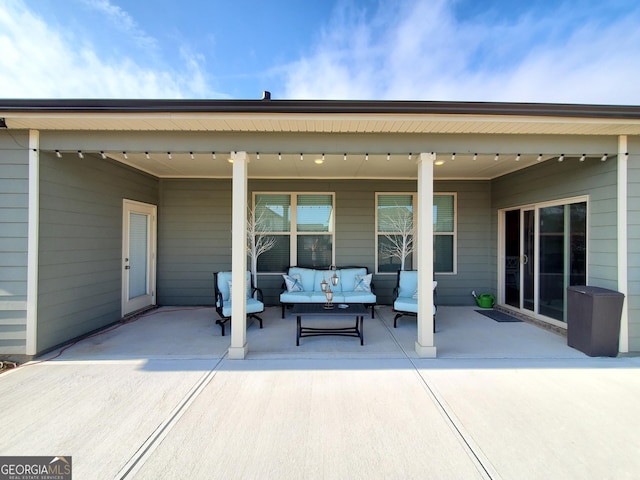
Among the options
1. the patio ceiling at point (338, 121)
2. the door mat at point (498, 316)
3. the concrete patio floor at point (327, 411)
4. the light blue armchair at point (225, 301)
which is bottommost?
the concrete patio floor at point (327, 411)

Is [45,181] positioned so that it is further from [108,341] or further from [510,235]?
[510,235]

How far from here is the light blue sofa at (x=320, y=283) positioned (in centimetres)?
522

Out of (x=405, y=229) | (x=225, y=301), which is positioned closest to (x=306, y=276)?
(x=225, y=301)

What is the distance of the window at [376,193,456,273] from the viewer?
6.10m

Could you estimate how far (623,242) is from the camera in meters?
3.51

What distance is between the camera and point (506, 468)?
1.80 meters

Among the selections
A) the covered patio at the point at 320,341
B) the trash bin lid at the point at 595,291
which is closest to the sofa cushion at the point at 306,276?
the covered patio at the point at 320,341

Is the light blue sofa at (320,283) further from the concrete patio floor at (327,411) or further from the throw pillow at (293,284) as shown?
the concrete patio floor at (327,411)

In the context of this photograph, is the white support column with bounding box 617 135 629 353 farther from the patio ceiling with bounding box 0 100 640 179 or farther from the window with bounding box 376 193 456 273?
the window with bounding box 376 193 456 273

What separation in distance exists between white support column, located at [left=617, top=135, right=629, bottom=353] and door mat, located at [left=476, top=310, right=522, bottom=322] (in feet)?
5.17

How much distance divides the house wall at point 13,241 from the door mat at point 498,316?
677cm

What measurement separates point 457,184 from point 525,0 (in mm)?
4184

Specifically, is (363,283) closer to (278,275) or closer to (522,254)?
(278,275)

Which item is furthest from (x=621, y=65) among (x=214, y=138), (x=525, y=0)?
(x=214, y=138)
